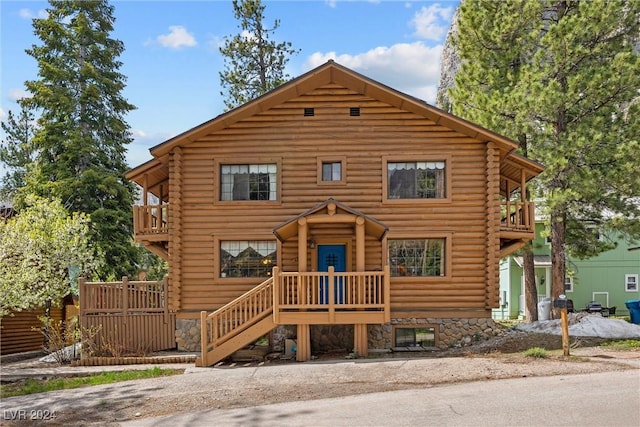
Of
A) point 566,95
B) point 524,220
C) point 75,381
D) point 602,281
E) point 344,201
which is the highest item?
point 566,95

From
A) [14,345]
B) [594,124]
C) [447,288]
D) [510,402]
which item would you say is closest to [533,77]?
[594,124]

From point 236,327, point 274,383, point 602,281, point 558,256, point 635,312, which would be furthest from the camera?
point 602,281

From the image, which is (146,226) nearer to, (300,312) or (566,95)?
(300,312)

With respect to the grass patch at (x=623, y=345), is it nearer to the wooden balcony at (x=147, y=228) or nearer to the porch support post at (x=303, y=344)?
the porch support post at (x=303, y=344)

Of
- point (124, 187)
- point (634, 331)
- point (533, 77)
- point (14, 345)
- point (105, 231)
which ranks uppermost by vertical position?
point (533, 77)

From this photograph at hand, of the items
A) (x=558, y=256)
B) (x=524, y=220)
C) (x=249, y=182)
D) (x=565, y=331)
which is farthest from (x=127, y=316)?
(x=558, y=256)

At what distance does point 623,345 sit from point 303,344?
8030 mm

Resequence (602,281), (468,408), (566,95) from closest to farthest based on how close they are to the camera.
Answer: (468,408) < (566,95) < (602,281)

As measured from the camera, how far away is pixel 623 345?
1343 centimetres

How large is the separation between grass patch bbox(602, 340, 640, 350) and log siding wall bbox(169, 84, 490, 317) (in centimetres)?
313

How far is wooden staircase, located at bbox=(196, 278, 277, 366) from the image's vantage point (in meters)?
13.4

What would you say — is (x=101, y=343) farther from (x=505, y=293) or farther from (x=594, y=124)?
(x=505, y=293)

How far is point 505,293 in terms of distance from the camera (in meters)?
31.9

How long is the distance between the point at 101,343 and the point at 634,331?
14.9m
